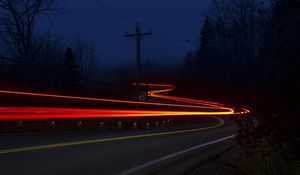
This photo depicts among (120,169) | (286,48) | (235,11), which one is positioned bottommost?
(120,169)

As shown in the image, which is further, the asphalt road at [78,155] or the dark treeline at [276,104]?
the asphalt road at [78,155]

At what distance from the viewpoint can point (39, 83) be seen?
1561 inches

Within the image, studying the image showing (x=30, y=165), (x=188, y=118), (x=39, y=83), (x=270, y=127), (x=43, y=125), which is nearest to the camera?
(x=270, y=127)

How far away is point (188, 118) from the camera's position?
48.7 meters

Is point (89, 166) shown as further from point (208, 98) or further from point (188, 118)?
point (208, 98)

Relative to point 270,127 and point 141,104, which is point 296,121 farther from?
point 141,104

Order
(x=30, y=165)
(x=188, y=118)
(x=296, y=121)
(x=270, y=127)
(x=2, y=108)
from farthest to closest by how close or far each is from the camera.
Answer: (x=188, y=118), (x=2, y=108), (x=30, y=165), (x=270, y=127), (x=296, y=121)

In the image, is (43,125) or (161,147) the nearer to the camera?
(161,147)

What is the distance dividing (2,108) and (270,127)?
41.0 ft

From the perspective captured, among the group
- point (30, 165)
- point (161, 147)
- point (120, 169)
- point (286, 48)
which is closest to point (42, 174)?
point (30, 165)

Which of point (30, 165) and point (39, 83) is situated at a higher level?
point (39, 83)

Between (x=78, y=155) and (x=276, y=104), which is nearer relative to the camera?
(x=276, y=104)

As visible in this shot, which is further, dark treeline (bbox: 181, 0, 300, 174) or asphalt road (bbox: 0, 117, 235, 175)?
asphalt road (bbox: 0, 117, 235, 175)

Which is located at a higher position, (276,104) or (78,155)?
(276,104)
